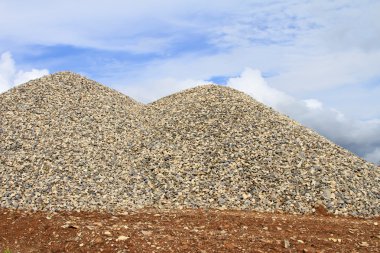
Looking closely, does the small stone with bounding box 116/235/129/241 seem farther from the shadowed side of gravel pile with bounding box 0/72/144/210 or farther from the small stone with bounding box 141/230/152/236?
the shadowed side of gravel pile with bounding box 0/72/144/210

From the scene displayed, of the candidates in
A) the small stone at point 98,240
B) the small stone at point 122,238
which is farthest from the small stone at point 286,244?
the small stone at point 98,240

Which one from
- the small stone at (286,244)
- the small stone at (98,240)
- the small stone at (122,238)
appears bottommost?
the small stone at (98,240)

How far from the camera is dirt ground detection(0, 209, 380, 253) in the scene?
11.4 m

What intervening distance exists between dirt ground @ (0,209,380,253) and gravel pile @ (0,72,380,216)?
1.25 meters

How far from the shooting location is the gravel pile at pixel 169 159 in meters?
16.7

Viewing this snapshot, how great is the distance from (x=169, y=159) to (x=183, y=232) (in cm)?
756

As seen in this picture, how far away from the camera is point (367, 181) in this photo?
1852cm

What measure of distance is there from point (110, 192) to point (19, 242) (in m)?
4.92

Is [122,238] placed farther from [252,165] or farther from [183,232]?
[252,165]

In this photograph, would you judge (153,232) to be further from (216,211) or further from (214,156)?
(214,156)

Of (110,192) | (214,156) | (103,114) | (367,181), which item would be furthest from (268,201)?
(103,114)

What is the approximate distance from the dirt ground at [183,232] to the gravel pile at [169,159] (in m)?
1.25

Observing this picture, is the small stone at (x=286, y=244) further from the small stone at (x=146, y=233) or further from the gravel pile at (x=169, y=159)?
the gravel pile at (x=169, y=159)

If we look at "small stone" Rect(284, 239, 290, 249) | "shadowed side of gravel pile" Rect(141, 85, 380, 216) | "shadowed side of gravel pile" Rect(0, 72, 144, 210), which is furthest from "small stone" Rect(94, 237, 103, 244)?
"small stone" Rect(284, 239, 290, 249)
